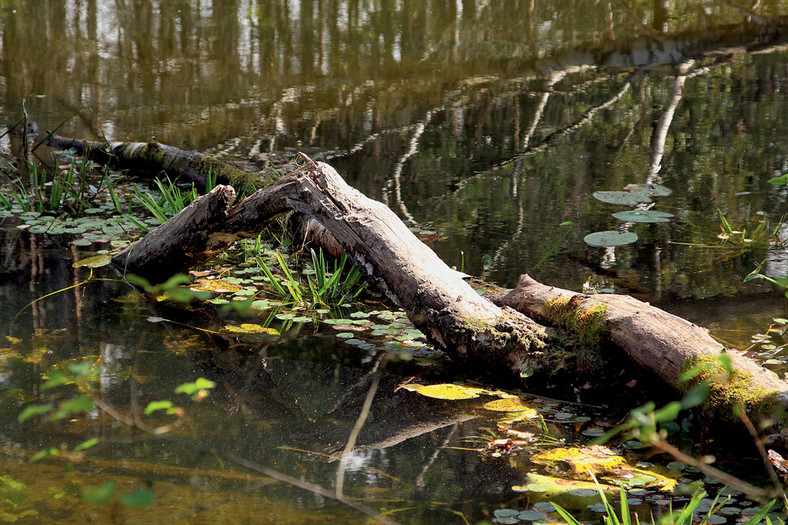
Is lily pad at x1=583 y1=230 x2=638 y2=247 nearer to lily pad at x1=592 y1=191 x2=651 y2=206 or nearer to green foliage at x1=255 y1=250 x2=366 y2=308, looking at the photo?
lily pad at x1=592 y1=191 x2=651 y2=206

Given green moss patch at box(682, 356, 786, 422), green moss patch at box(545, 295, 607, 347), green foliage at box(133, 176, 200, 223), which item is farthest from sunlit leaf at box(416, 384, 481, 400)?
green foliage at box(133, 176, 200, 223)

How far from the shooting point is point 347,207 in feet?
11.0

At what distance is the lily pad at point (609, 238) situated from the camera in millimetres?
4250

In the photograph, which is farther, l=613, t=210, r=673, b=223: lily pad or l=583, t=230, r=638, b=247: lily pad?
l=613, t=210, r=673, b=223: lily pad

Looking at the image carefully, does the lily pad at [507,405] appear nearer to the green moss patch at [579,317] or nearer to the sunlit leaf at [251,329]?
the green moss patch at [579,317]

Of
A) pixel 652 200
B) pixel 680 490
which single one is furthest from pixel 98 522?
pixel 652 200

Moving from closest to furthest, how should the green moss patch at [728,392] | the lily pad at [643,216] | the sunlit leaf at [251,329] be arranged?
the green moss patch at [728,392], the sunlit leaf at [251,329], the lily pad at [643,216]

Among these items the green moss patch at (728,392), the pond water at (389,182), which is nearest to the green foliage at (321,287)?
the pond water at (389,182)

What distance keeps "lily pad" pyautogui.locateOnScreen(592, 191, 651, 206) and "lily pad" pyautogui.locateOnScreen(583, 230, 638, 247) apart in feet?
1.98

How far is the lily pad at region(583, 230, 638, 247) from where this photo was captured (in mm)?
4250

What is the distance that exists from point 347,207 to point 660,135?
4.05m

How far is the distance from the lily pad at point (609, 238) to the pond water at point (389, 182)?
0.07 metres

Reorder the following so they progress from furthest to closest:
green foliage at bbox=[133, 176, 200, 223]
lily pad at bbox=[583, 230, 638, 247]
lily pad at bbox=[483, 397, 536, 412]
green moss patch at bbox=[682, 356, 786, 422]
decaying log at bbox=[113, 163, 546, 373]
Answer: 1. green foliage at bbox=[133, 176, 200, 223]
2. lily pad at bbox=[583, 230, 638, 247]
3. decaying log at bbox=[113, 163, 546, 373]
4. lily pad at bbox=[483, 397, 536, 412]
5. green moss patch at bbox=[682, 356, 786, 422]

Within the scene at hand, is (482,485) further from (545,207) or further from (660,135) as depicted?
(660,135)
